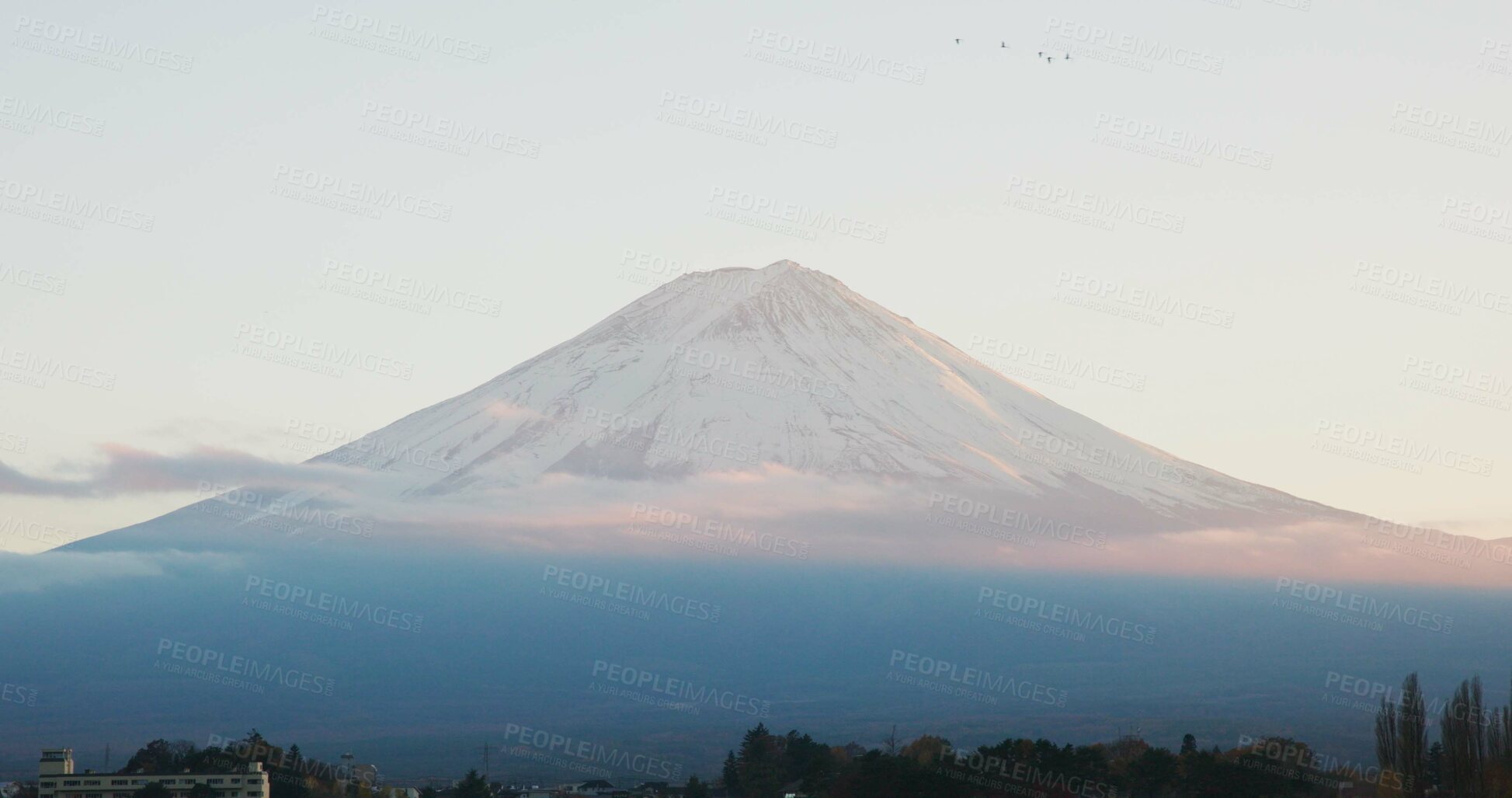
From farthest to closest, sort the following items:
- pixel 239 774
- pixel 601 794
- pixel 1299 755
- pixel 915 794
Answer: pixel 601 794
pixel 1299 755
pixel 239 774
pixel 915 794

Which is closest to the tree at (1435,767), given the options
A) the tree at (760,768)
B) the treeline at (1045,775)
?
the treeline at (1045,775)

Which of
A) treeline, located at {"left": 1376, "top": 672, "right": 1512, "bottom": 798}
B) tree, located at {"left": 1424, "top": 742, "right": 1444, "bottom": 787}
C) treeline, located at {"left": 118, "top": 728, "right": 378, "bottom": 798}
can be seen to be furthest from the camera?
treeline, located at {"left": 118, "top": 728, "right": 378, "bottom": 798}

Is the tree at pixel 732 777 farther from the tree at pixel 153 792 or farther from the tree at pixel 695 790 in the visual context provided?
the tree at pixel 153 792

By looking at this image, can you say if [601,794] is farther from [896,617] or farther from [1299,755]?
[896,617]

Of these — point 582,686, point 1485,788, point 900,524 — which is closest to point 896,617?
point 900,524

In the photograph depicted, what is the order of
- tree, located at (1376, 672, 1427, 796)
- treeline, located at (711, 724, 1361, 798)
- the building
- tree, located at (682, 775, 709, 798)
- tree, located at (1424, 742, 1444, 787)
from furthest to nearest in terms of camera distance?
tree, located at (682, 775, 709, 798) → the building → tree, located at (1424, 742, 1444, 787) → treeline, located at (711, 724, 1361, 798) → tree, located at (1376, 672, 1427, 796)

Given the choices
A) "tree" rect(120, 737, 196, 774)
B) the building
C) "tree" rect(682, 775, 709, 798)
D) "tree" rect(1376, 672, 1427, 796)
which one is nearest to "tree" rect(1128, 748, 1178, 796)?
"tree" rect(1376, 672, 1427, 796)

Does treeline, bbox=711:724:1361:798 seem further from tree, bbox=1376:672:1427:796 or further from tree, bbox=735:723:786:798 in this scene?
tree, bbox=1376:672:1427:796
